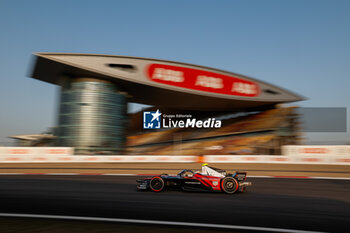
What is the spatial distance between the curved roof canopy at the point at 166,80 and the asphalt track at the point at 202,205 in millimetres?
22395

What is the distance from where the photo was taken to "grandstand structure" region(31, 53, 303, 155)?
30.0 metres

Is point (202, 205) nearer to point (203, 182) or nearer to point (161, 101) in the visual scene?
point (203, 182)

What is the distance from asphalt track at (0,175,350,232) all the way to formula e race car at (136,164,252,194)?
21cm

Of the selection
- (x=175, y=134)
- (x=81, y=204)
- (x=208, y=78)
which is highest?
(x=208, y=78)

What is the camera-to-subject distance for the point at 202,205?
6.94 metres

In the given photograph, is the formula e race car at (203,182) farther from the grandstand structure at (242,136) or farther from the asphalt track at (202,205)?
the grandstand structure at (242,136)

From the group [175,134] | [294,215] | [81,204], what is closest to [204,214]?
[294,215]

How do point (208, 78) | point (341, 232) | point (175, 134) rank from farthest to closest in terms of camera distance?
point (175, 134), point (208, 78), point (341, 232)

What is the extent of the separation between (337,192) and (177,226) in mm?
6428

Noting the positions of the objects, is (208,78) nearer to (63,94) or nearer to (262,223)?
(63,94)

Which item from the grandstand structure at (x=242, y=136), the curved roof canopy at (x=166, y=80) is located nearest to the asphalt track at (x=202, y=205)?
the curved roof canopy at (x=166, y=80)

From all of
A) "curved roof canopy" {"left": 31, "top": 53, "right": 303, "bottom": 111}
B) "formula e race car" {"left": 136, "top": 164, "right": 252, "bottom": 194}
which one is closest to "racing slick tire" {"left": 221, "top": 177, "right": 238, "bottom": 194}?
"formula e race car" {"left": 136, "top": 164, "right": 252, "bottom": 194}

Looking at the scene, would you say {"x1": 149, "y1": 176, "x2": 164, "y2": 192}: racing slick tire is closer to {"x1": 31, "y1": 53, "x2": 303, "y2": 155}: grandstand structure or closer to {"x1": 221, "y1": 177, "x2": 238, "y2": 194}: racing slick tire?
Answer: {"x1": 221, "y1": 177, "x2": 238, "y2": 194}: racing slick tire

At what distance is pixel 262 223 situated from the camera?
5340 mm
